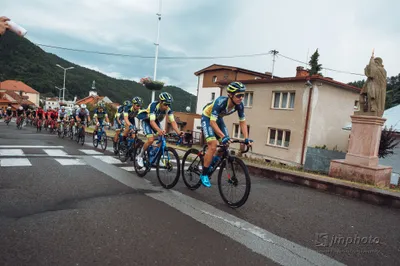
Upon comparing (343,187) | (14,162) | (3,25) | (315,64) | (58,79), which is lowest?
(14,162)

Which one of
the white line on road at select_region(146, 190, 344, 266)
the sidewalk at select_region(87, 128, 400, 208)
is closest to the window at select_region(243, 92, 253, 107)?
the sidewalk at select_region(87, 128, 400, 208)

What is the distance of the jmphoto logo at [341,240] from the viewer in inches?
142

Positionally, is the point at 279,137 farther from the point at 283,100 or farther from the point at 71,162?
the point at 71,162

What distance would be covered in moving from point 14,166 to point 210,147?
518 centimetres

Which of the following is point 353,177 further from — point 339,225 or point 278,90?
point 278,90

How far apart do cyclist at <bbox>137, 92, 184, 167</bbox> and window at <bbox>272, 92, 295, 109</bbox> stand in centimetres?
1837

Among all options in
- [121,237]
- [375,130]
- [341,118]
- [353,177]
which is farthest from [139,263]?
[341,118]

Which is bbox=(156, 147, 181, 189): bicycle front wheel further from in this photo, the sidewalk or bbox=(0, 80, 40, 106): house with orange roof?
bbox=(0, 80, 40, 106): house with orange roof

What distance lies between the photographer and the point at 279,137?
952 inches

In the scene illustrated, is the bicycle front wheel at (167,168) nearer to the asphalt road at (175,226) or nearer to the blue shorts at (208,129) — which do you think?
the asphalt road at (175,226)

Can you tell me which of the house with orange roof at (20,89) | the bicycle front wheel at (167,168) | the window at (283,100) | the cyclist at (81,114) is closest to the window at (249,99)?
the window at (283,100)

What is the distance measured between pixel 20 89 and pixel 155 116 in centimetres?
12621

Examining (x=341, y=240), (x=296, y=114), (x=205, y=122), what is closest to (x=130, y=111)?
(x=205, y=122)

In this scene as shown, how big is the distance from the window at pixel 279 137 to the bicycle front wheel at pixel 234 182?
19398 mm
